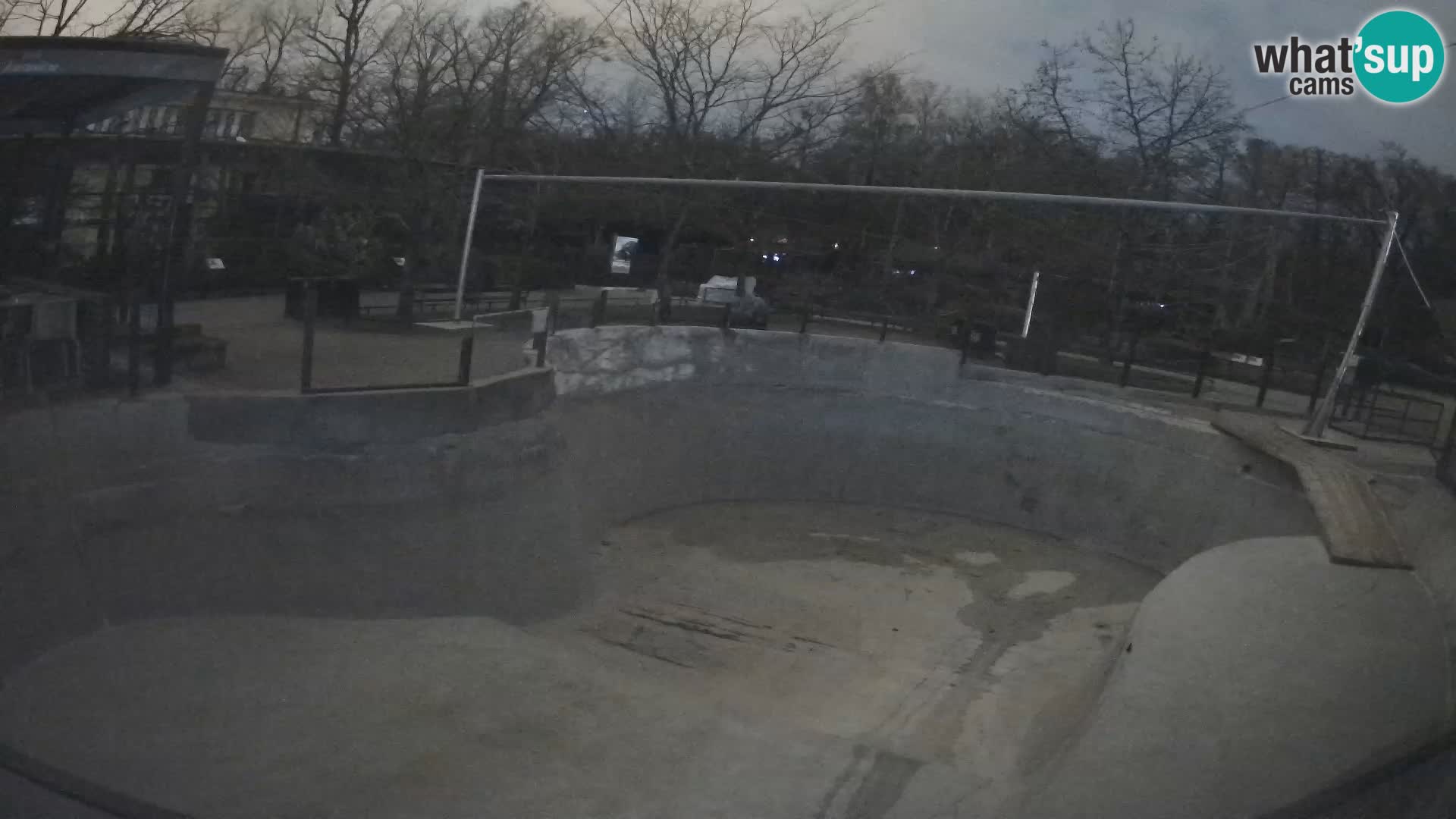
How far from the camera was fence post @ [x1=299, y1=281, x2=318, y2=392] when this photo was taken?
322 inches

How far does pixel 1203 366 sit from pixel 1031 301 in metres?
2.74

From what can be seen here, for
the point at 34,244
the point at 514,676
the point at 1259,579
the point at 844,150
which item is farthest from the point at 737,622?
the point at 844,150

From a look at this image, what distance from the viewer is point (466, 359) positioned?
32.6ft

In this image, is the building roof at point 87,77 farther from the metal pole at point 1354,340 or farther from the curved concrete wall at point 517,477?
the metal pole at point 1354,340

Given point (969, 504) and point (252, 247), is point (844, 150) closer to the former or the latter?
point (969, 504)

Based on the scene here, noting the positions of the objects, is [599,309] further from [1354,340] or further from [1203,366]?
[1354,340]

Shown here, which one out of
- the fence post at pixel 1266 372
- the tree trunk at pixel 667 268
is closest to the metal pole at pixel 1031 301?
the fence post at pixel 1266 372

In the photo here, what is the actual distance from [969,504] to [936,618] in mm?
4283

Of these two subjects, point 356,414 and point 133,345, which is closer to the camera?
point 133,345

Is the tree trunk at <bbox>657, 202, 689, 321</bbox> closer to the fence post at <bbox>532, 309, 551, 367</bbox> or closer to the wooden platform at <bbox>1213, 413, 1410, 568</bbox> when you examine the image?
the fence post at <bbox>532, 309, 551, 367</bbox>

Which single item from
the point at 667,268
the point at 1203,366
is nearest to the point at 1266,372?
the point at 1203,366

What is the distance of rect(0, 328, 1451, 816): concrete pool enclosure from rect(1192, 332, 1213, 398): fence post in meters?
0.39

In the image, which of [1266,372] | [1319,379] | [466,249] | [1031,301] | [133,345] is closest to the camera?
[133,345]

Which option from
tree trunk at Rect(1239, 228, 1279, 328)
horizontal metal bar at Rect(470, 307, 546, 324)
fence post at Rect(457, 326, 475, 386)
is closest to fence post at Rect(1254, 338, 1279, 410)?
tree trunk at Rect(1239, 228, 1279, 328)
